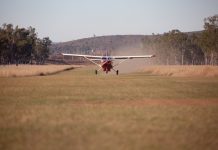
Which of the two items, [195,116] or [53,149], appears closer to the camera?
[53,149]

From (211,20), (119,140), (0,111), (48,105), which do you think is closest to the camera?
(119,140)

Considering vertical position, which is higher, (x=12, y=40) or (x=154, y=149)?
(x=12, y=40)

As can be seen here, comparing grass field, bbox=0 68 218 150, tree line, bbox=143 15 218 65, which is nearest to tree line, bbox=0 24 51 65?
tree line, bbox=143 15 218 65

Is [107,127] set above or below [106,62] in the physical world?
below

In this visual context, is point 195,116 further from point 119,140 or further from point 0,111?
point 0,111

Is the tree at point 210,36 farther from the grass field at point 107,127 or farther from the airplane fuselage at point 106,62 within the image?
the grass field at point 107,127

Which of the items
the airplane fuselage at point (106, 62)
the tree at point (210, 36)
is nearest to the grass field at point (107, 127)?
the airplane fuselage at point (106, 62)

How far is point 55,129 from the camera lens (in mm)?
8172

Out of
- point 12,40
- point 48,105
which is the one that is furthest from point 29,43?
point 48,105

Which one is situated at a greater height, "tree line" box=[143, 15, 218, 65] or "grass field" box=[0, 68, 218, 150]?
"tree line" box=[143, 15, 218, 65]

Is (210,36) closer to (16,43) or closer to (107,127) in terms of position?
(16,43)

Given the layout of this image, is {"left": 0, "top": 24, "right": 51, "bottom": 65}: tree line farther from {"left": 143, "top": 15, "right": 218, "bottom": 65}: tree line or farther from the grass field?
the grass field

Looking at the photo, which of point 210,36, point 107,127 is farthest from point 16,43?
point 107,127

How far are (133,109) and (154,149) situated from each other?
5441 millimetres
